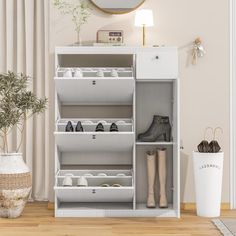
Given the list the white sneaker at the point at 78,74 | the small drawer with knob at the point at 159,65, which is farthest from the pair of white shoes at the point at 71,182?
the small drawer with knob at the point at 159,65

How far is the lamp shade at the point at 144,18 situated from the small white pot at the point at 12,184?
1516mm

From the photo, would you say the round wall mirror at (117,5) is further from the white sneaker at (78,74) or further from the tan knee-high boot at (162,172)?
the tan knee-high boot at (162,172)

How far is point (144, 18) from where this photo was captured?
4.98 metres

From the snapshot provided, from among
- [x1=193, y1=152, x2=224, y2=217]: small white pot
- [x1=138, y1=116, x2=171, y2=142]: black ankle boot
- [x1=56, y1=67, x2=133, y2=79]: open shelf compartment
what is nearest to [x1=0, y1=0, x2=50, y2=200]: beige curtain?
[x1=56, y1=67, x2=133, y2=79]: open shelf compartment

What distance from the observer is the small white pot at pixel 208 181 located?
15.8 ft

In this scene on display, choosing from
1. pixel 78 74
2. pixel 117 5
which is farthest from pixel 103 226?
pixel 117 5

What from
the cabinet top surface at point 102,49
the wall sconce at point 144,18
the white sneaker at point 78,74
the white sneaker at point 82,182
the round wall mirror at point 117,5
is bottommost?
the white sneaker at point 82,182

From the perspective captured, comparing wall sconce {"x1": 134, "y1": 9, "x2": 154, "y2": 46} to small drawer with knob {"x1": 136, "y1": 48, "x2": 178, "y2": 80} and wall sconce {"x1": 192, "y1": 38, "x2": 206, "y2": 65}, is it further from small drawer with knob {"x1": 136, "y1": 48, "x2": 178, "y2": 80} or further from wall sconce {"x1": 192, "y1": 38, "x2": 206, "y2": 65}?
wall sconce {"x1": 192, "y1": 38, "x2": 206, "y2": 65}

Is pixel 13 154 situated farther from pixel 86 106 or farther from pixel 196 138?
pixel 196 138

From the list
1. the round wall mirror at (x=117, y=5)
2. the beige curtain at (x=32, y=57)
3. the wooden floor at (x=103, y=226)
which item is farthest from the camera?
the beige curtain at (x=32, y=57)

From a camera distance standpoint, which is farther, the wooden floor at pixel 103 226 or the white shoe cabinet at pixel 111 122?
the white shoe cabinet at pixel 111 122

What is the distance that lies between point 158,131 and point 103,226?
3.29 ft

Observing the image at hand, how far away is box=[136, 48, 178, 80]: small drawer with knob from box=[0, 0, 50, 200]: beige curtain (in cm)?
125

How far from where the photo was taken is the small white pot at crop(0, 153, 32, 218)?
186 inches
